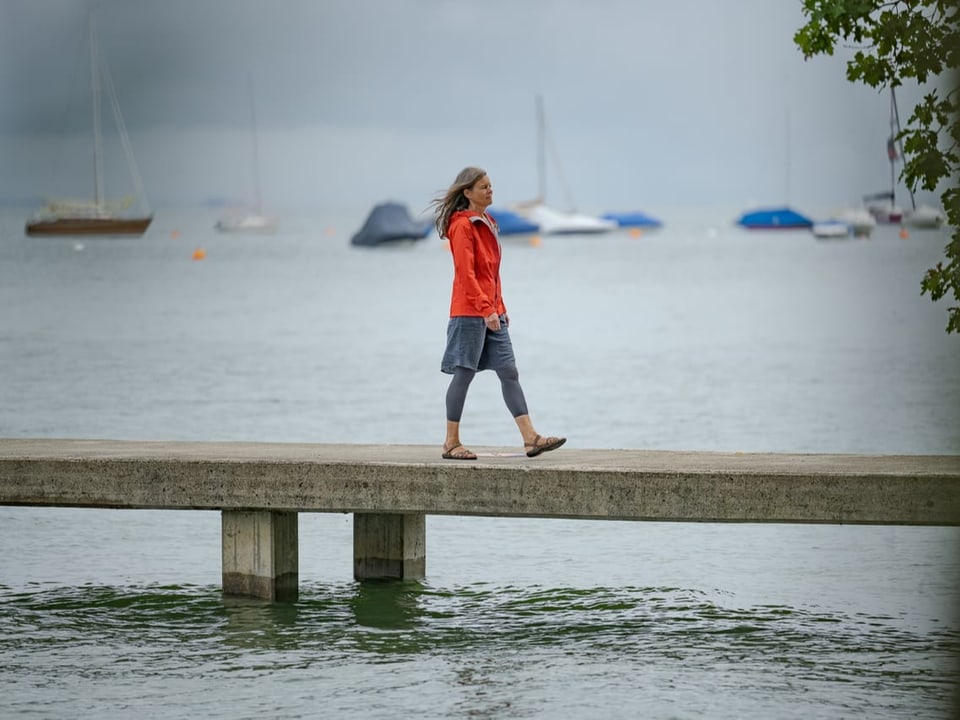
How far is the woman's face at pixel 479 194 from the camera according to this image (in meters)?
9.99

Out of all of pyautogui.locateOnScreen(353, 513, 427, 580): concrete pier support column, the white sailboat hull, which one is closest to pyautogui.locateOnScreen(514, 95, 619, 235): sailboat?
the white sailboat hull

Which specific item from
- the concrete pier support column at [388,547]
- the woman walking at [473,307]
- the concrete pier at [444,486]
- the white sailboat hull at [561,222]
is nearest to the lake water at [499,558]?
the concrete pier support column at [388,547]

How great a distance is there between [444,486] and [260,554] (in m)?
1.54

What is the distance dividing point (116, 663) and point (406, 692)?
175cm

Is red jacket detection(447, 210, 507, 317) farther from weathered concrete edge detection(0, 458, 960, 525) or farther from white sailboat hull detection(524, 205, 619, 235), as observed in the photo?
white sailboat hull detection(524, 205, 619, 235)

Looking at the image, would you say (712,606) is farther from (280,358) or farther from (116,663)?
(280,358)

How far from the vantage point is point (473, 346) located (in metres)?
10.2

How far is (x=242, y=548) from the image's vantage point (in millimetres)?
10883

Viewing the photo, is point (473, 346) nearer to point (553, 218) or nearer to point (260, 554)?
point (260, 554)

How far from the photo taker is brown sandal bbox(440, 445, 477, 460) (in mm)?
10281

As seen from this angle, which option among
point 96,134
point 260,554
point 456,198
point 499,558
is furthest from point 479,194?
point 96,134

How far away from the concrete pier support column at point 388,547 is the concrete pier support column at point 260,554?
0.59 metres

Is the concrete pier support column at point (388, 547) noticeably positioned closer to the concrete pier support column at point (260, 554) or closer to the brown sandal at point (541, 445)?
the concrete pier support column at point (260, 554)

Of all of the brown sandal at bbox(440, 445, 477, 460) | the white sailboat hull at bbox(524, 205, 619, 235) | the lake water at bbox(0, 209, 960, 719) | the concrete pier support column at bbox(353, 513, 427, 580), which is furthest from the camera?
the white sailboat hull at bbox(524, 205, 619, 235)
